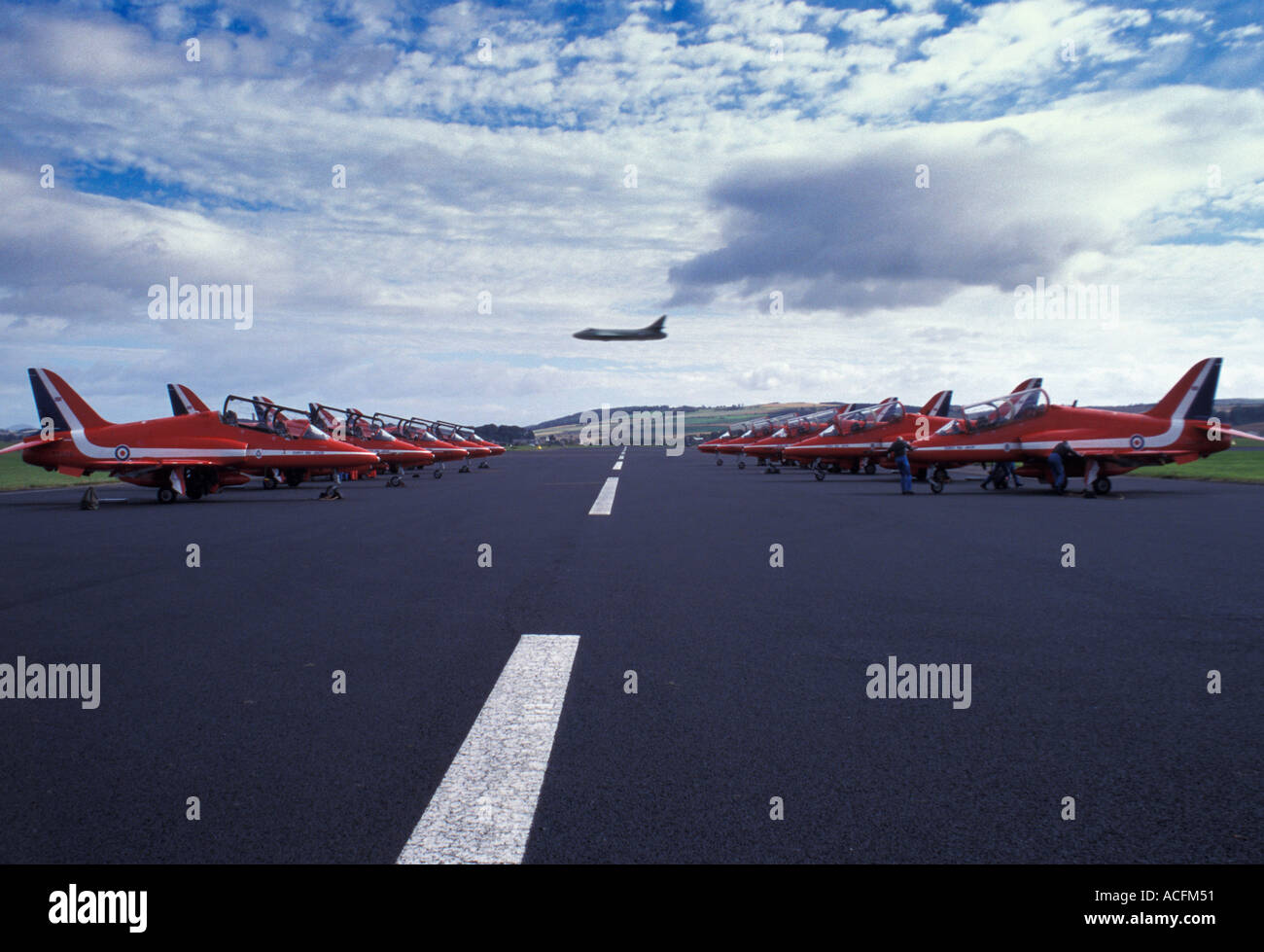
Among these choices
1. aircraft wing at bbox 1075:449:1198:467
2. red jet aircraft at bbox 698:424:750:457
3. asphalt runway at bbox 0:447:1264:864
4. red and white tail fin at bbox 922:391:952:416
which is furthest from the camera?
red jet aircraft at bbox 698:424:750:457

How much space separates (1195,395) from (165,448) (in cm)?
2618

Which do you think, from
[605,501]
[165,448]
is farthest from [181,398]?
[605,501]

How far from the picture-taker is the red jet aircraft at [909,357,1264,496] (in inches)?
883

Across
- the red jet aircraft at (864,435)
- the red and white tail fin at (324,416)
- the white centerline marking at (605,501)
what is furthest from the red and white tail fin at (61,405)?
the red jet aircraft at (864,435)

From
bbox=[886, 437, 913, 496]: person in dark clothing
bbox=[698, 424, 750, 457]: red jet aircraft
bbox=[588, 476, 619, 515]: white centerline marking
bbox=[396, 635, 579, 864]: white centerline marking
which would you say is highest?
bbox=[698, 424, 750, 457]: red jet aircraft

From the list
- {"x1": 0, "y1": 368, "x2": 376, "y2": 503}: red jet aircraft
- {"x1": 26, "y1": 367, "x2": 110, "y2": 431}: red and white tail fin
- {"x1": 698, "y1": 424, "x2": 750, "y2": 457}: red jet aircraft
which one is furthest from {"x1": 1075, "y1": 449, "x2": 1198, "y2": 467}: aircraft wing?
{"x1": 698, "y1": 424, "x2": 750, "y2": 457}: red jet aircraft

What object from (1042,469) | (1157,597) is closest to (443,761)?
(1157,597)

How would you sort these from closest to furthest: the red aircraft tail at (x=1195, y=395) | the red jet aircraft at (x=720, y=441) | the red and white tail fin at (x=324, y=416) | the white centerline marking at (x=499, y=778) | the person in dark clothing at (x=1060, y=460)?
1. the white centerline marking at (x=499, y=778)
2. the person in dark clothing at (x=1060, y=460)
3. the red aircraft tail at (x=1195, y=395)
4. the red and white tail fin at (x=324, y=416)
5. the red jet aircraft at (x=720, y=441)

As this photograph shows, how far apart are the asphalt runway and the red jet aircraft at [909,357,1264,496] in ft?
36.2

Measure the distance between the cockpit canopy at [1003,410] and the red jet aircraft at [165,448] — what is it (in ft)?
52.4

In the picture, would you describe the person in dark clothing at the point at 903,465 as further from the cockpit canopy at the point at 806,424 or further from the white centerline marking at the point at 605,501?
the cockpit canopy at the point at 806,424

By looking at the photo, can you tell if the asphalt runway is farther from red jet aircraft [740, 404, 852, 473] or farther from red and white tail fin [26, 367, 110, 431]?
red jet aircraft [740, 404, 852, 473]

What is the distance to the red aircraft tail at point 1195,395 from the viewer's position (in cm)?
2311
